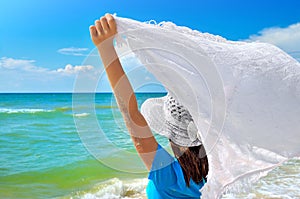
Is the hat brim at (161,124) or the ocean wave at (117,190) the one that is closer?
the hat brim at (161,124)

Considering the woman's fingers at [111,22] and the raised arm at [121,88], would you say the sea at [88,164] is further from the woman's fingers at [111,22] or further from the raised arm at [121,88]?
the woman's fingers at [111,22]

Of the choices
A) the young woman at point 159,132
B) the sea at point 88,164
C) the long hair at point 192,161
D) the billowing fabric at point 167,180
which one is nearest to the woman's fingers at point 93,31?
the young woman at point 159,132

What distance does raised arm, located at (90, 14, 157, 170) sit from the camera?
3.46ft

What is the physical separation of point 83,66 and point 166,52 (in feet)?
0.90

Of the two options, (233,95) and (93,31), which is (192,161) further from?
(93,31)

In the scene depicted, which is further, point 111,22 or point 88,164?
point 88,164

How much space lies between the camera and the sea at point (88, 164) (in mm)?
1193

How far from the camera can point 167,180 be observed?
1298mm

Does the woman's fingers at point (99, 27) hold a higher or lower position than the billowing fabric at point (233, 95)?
higher

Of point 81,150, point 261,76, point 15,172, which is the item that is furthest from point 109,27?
point 81,150

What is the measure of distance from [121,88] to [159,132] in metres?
0.40

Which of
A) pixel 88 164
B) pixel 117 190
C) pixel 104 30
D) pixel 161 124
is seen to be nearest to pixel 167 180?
pixel 161 124

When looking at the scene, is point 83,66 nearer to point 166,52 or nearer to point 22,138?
point 166,52

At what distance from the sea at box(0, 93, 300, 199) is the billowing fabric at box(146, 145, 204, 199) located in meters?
0.08
